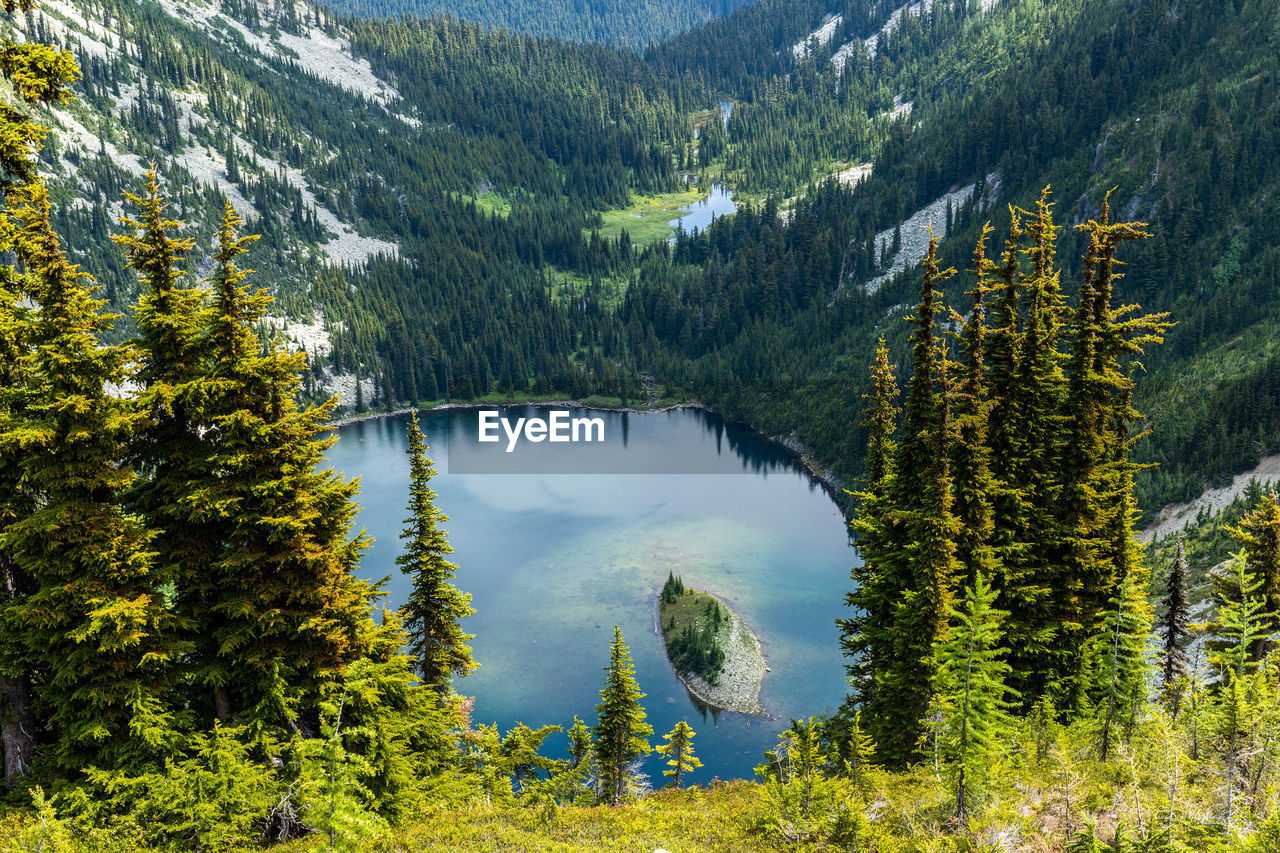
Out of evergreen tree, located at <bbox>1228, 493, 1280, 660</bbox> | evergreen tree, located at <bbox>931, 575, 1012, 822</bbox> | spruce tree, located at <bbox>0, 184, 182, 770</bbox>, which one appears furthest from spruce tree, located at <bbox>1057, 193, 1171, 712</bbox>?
spruce tree, located at <bbox>0, 184, 182, 770</bbox>

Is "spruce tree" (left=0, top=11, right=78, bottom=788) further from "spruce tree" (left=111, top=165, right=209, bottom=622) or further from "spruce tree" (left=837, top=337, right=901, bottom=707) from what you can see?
"spruce tree" (left=837, top=337, right=901, bottom=707)

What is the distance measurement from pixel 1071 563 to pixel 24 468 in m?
37.2

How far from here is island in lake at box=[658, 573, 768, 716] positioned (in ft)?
269

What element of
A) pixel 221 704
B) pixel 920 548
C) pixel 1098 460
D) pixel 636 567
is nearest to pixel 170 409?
pixel 221 704

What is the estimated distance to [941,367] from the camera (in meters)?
33.3

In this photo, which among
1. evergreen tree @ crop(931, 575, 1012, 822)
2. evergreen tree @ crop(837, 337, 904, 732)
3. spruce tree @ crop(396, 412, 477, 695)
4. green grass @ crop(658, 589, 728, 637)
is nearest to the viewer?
evergreen tree @ crop(931, 575, 1012, 822)

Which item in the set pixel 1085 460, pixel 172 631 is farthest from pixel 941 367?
pixel 172 631

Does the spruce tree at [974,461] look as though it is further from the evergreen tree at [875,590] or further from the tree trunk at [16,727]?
the tree trunk at [16,727]

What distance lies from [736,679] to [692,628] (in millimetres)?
7694

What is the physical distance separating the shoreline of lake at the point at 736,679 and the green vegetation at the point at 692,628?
0.63 m

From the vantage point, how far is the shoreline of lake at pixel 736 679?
80812 millimetres

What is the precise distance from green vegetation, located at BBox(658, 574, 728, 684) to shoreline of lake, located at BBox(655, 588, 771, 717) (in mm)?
631

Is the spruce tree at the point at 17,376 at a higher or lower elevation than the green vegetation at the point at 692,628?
higher

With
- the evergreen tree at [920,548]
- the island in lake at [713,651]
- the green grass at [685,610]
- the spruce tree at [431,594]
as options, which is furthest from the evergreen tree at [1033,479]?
the green grass at [685,610]
